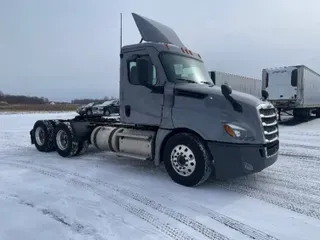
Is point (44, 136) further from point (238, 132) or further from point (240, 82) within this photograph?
point (240, 82)

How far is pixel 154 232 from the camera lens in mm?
3557

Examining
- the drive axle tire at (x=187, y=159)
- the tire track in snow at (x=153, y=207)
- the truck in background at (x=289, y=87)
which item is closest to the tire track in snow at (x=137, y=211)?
the tire track in snow at (x=153, y=207)

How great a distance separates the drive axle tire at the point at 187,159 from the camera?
5.00 m

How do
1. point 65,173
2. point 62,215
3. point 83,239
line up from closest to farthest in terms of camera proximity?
1. point 83,239
2. point 62,215
3. point 65,173

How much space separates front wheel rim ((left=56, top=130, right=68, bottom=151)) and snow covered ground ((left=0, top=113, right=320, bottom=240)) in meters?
1.10

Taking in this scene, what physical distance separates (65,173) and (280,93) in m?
15.5

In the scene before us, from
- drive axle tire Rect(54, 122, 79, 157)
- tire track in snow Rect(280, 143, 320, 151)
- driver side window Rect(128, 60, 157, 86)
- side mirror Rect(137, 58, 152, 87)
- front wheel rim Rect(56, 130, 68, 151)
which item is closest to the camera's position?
side mirror Rect(137, 58, 152, 87)

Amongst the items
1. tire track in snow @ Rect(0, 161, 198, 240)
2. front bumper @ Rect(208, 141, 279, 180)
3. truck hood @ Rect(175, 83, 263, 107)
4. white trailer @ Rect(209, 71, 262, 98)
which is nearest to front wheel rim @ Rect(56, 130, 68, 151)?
tire track in snow @ Rect(0, 161, 198, 240)

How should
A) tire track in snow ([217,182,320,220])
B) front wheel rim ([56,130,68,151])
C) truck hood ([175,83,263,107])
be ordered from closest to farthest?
tire track in snow ([217,182,320,220])
truck hood ([175,83,263,107])
front wheel rim ([56,130,68,151])

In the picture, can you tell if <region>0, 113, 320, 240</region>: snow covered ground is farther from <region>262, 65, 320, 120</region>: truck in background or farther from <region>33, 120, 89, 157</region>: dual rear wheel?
<region>262, 65, 320, 120</region>: truck in background

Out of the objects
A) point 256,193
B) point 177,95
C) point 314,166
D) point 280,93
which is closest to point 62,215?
point 177,95

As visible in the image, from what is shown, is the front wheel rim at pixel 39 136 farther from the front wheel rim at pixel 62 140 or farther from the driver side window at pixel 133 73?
the driver side window at pixel 133 73

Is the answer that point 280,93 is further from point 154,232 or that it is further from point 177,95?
point 154,232

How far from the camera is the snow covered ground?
3555 mm
